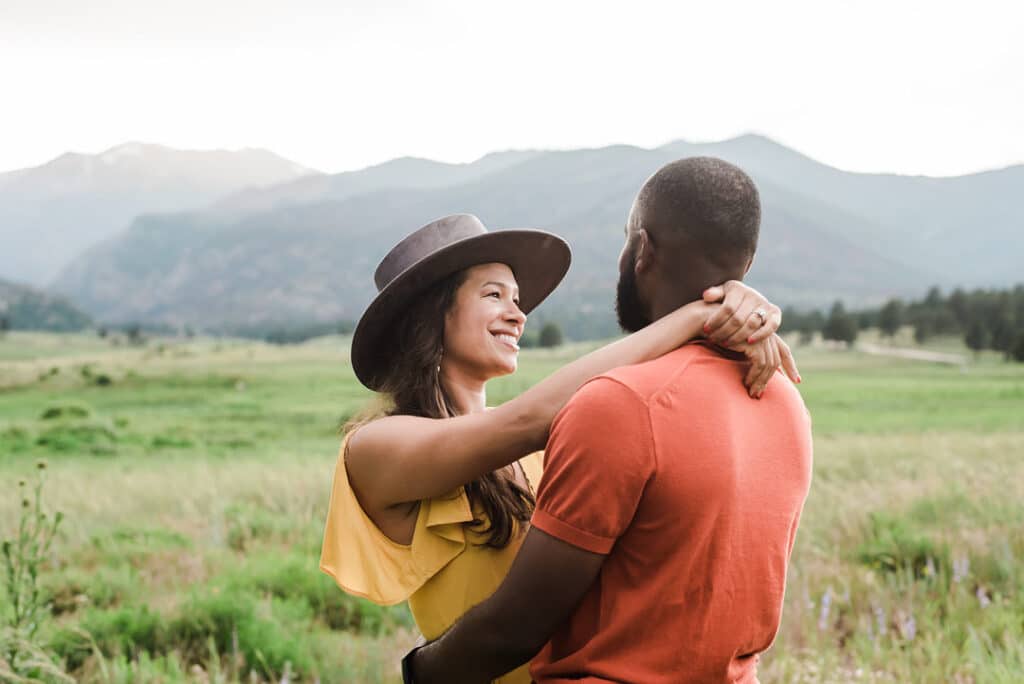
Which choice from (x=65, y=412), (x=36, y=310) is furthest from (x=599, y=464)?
(x=36, y=310)

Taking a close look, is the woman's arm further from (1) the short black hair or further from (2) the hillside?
(2) the hillside

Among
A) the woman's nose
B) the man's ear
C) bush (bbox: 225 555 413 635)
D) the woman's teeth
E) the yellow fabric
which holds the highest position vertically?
the man's ear

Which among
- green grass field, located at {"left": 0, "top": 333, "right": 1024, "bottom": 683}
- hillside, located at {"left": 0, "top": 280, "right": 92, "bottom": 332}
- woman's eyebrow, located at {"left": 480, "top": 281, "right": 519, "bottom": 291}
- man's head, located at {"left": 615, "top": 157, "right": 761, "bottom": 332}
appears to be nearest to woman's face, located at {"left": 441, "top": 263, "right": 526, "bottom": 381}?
woman's eyebrow, located at {"left": 480, "top": 281, "right": 519, "bottom": 291}

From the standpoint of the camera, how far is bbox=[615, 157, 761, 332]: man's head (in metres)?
2.07

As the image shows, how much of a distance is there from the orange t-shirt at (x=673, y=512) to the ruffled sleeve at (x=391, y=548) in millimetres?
569

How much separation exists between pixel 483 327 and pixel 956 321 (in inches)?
3822

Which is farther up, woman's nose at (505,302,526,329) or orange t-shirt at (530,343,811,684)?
woman's nose at (505,302,526,329)

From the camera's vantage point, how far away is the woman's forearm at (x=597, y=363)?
83.0 inches

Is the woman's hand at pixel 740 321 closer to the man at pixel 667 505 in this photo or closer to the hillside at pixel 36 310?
the man at pixel 667 505

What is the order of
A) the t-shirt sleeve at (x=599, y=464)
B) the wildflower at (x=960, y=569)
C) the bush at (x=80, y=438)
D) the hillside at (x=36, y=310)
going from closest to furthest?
the t-shirt sleeve at (x=599, y=464) < the wildflower at (x=960, y=569) < the bush at (x=80, y=438) < the hillside at (x=36, y=310)

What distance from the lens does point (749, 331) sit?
81.1 inches

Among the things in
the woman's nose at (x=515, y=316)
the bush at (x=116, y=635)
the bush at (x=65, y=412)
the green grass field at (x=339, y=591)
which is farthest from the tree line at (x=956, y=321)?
the woman's nose at (x=515, y=316)

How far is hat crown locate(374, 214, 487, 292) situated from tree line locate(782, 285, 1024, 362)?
7978 cm

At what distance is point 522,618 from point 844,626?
456cm
